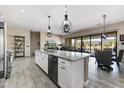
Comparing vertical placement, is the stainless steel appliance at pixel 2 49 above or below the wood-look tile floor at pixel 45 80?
above

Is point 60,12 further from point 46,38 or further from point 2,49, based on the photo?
point 46,38

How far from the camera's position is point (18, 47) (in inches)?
A: 373

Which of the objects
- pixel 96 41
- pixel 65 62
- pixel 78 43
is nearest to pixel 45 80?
pixel 65 62

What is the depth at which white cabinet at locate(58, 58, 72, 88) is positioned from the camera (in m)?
2.08

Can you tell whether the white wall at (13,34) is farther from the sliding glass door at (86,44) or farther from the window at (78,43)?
the sliding glass door at (86,44)

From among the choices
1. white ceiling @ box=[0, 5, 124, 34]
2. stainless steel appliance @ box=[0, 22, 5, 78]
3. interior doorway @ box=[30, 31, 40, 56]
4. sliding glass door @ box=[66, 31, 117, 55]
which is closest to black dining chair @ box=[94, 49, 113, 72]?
white ceiling @ box=[0, 5, 124, 34]

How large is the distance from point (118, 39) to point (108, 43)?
A: 39.3 inches

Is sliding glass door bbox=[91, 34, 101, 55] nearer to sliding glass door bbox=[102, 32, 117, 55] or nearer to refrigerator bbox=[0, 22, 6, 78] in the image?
sliding glass door bbox=[102, 32, 117, 55]

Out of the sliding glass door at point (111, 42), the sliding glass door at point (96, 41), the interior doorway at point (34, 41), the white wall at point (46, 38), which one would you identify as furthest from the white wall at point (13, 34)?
the sliding glass door at point (111, 42)

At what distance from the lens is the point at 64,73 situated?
A: 226cm

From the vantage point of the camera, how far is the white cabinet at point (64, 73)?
2.08 m

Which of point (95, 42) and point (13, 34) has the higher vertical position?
point (13, 34)

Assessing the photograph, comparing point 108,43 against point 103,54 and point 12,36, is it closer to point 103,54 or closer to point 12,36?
point 103,54
